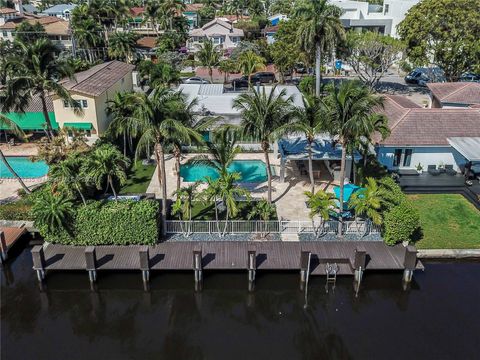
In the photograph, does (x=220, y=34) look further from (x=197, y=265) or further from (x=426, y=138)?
(x=197, y=265)

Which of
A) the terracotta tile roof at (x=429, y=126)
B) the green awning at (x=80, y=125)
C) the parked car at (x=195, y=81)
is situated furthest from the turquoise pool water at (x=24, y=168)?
the terracotta tile roof at (x=429, y=126)

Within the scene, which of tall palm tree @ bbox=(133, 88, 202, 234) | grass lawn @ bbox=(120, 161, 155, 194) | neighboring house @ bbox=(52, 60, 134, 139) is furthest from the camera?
neighboring house @ bbox=(52, 60, 134, 139)

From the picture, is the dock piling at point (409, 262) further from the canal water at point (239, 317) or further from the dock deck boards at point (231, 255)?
the canal water at point (239, 317)

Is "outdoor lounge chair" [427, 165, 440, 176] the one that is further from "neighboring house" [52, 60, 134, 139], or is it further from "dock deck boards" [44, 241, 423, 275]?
"neighboring house" [52, 60, 134, 139]

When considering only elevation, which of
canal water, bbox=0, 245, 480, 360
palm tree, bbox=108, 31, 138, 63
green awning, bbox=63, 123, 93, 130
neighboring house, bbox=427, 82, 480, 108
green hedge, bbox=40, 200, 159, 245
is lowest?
canal water, bbox=0, 245, 480, 360

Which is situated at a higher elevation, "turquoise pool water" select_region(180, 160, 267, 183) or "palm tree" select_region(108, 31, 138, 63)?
"palm tree" select_region(108, 31, 138, 63)

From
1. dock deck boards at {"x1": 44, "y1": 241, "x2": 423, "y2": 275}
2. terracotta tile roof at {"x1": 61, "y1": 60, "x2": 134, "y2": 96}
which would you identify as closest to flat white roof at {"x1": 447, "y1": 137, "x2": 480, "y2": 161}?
dock deck boards at {"x1": 44, "y1": 241, "x2": 423, "y2": 275}

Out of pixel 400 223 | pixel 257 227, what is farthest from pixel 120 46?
pixel 400 223
